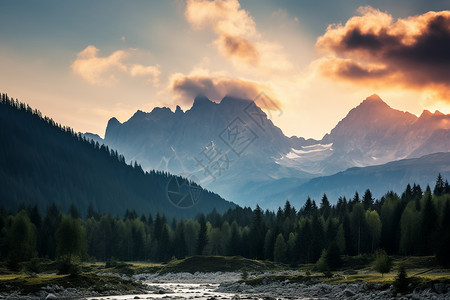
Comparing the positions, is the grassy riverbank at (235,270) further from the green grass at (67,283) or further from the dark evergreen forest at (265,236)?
the dark evergreen forest at (265,236)

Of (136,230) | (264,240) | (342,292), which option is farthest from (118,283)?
(136,230)

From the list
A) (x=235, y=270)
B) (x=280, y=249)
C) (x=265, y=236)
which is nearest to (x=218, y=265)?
(x=235, y=270)

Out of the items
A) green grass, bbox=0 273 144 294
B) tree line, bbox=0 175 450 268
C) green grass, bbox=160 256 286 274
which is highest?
tree line, bbox=0 175 450 268

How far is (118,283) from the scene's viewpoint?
8656 centimetres

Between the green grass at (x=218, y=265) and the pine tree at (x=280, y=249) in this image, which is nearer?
the green grass at (x=218, y=265)

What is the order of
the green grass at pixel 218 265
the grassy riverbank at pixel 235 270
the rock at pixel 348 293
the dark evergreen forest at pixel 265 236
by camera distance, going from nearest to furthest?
the grassy riverbank at pixel 235 270, the rock at pixel 348 293, the dark evergreen forest at pixel 265 236, the green grass at pixel 218 265

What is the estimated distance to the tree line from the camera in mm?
120562

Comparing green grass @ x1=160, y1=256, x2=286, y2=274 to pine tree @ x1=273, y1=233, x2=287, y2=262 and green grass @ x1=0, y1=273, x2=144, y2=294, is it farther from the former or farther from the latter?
green grass @ x1=0, y1=273, x2=144, y2=294

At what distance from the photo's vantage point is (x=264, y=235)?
16925 cm

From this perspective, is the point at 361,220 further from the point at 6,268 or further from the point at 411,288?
the point at 6,268

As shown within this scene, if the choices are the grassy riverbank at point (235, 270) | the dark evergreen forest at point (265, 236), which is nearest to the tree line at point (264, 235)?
the dark evergreen forest at point (265, 236)

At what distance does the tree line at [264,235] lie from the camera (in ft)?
396

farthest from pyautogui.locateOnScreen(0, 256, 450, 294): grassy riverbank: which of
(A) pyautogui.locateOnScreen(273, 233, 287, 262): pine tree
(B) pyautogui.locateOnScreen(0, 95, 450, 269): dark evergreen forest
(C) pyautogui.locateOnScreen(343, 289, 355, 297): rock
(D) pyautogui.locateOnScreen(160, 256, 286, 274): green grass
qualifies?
(B) pyautogui.locateOnScreen(0, 95, 450, 269): dark evergreen forest

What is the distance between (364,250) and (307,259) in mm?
18822
